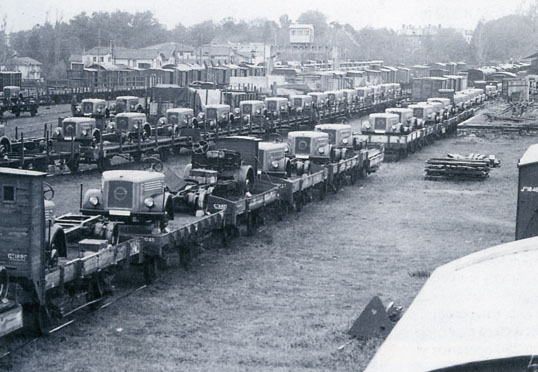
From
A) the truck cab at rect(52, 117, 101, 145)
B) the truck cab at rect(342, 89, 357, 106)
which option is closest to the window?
the truck cab at rect(52, 117, 101, 145)

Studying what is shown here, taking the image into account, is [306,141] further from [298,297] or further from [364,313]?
[364,313]

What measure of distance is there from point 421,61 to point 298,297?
14006cm

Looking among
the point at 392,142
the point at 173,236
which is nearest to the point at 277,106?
the point at 392,142

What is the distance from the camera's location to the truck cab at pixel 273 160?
2152 centimetres

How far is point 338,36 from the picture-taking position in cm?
15575

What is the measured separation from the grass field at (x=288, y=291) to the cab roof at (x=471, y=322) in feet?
16.0

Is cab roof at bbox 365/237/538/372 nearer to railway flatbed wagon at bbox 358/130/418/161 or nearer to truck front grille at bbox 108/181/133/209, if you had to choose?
truck front grille at bbox 108/181/133/209

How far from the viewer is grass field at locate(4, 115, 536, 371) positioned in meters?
10.3

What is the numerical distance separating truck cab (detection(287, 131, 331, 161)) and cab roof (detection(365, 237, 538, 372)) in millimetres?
20042

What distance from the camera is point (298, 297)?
1330 cm

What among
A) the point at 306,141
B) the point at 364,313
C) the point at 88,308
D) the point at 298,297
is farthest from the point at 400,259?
the point at 306,141

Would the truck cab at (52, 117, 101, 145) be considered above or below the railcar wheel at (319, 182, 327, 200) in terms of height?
above

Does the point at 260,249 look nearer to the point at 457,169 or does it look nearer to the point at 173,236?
the point at 173,236

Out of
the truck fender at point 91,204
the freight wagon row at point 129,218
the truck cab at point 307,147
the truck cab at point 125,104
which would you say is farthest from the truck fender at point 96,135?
the truck fender at point 91,204
